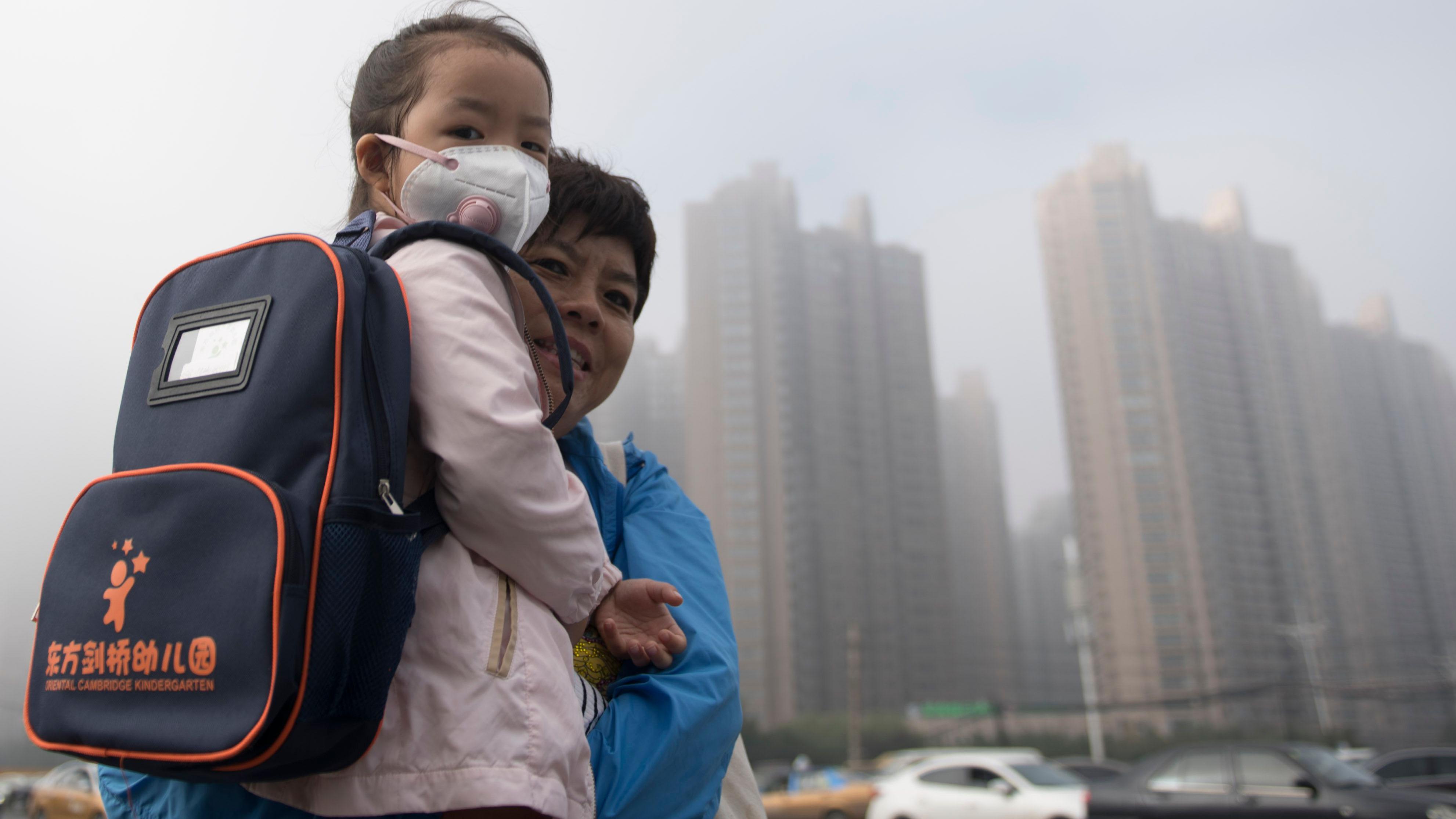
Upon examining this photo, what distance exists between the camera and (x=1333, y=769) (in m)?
6.12

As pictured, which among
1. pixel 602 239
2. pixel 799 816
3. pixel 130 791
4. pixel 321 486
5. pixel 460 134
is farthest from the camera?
pixel 799 816

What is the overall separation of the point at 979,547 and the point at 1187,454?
1291 centimetres

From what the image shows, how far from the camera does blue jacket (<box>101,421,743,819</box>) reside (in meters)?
0.84

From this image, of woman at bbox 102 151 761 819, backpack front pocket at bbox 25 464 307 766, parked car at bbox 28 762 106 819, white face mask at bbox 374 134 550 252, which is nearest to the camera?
backpack front pocket at bbox 25 464 307 766

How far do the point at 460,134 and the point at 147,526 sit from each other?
62cm

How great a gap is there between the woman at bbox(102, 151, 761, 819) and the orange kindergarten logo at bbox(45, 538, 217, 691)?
0.49ft

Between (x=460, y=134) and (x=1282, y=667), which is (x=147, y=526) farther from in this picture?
(x=1282, y=667)

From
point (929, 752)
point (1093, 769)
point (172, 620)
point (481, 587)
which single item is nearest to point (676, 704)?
point (481, 587)

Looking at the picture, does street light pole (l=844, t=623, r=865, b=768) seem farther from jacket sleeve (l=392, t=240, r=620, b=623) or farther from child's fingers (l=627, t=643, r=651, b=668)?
jacket sleeve (l=392, t=240, r=620, b=623)

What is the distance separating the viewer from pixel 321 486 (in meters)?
0.73

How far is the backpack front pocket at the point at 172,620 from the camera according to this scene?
0.66 metres

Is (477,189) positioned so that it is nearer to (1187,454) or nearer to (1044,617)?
(1187,454)

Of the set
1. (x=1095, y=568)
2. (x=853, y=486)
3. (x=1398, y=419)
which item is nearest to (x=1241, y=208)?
(x=1398, y=419)

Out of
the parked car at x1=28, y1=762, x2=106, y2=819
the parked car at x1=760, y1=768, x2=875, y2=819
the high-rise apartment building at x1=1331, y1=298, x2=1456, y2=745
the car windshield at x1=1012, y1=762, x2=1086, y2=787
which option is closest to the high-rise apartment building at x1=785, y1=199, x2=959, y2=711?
the high-rise apartment building at x1=1331, y1=298, x2=1456, y2=745
